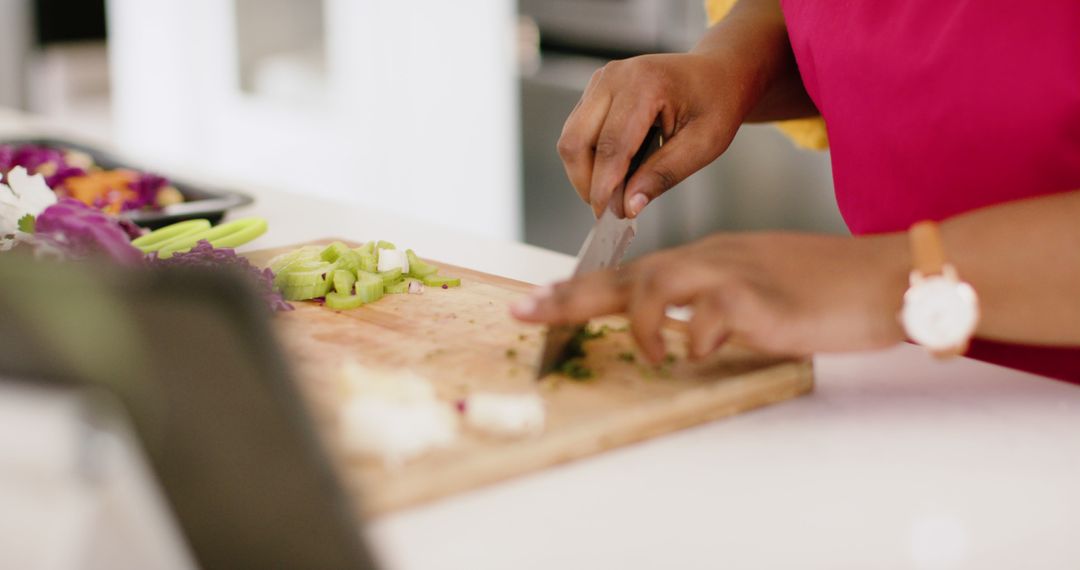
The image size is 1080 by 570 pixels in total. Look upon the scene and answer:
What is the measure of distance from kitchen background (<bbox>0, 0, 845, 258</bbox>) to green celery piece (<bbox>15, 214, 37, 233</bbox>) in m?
0.78

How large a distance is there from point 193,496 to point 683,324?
60cm

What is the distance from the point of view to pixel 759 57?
1351mm

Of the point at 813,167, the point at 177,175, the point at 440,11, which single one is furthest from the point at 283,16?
the point at 177,175

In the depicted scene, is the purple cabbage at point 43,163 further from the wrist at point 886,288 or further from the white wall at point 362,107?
the white wall at point 362,107

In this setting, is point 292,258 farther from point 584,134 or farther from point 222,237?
point 584,134

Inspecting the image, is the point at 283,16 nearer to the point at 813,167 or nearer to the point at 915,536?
the point at 813,167

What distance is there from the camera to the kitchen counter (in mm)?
704

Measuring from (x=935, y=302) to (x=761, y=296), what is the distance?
4.6 inches

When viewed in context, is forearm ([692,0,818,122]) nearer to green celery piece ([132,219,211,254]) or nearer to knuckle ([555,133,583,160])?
knuckle ([555,133,583,160])

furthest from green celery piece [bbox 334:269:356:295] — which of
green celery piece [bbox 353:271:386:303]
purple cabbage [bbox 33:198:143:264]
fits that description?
purple cabbage [bbox 33:198:143:264]

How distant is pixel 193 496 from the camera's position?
55cm

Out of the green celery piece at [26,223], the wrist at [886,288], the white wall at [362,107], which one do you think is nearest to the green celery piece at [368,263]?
the green celery piece at [26,223]

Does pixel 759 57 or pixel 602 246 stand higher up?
pixel 759 57

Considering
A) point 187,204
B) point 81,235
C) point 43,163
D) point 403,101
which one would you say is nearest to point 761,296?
point 81,235
